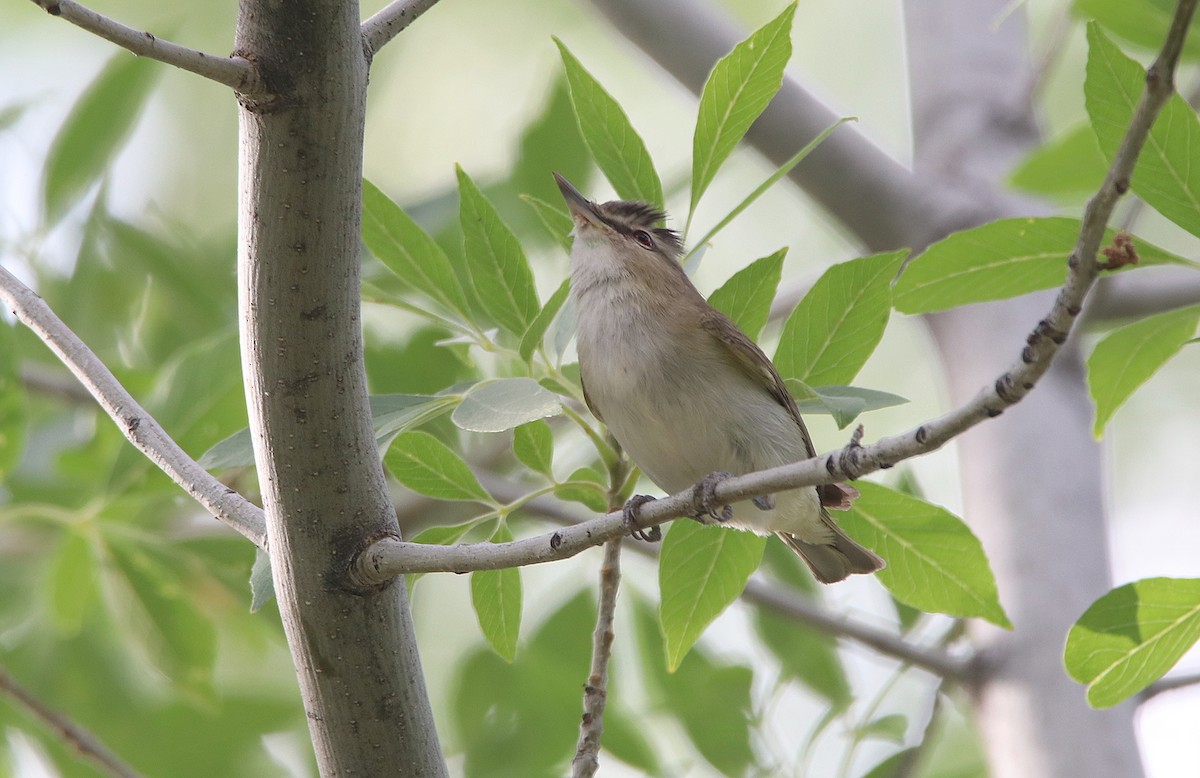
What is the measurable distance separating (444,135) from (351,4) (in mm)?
8404

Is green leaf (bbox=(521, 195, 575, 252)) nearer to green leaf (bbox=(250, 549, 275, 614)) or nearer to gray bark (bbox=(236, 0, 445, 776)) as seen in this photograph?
gray bark (bbox=(236, 0, 445, 776))

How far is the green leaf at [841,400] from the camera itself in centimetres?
210

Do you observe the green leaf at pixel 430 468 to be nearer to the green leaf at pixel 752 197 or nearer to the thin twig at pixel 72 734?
the green leaf at pixel 752 197

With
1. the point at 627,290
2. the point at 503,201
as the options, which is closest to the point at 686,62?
the point at 503,201

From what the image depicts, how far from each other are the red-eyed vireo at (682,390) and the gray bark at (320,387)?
987mm

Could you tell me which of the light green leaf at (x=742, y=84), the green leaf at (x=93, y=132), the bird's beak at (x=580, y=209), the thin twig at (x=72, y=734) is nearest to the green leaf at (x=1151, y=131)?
the light green leaf at (x=742, y=84)

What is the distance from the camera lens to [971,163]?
4.21 metres

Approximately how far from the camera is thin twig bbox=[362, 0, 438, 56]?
6.39ft

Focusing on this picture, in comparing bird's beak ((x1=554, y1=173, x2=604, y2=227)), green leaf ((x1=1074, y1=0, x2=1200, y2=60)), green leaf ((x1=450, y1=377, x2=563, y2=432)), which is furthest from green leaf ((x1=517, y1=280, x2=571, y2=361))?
green leaf ((x1=1074, y1=0, x2=1200, y2=60))

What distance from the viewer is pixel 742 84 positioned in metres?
2.44

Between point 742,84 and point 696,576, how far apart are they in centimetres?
109

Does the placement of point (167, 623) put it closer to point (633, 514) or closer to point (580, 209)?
point (580, 209)

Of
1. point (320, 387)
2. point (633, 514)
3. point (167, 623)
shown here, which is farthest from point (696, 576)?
point (167, 623)

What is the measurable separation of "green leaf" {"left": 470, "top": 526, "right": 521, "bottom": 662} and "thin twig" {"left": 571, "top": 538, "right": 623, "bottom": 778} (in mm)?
183
